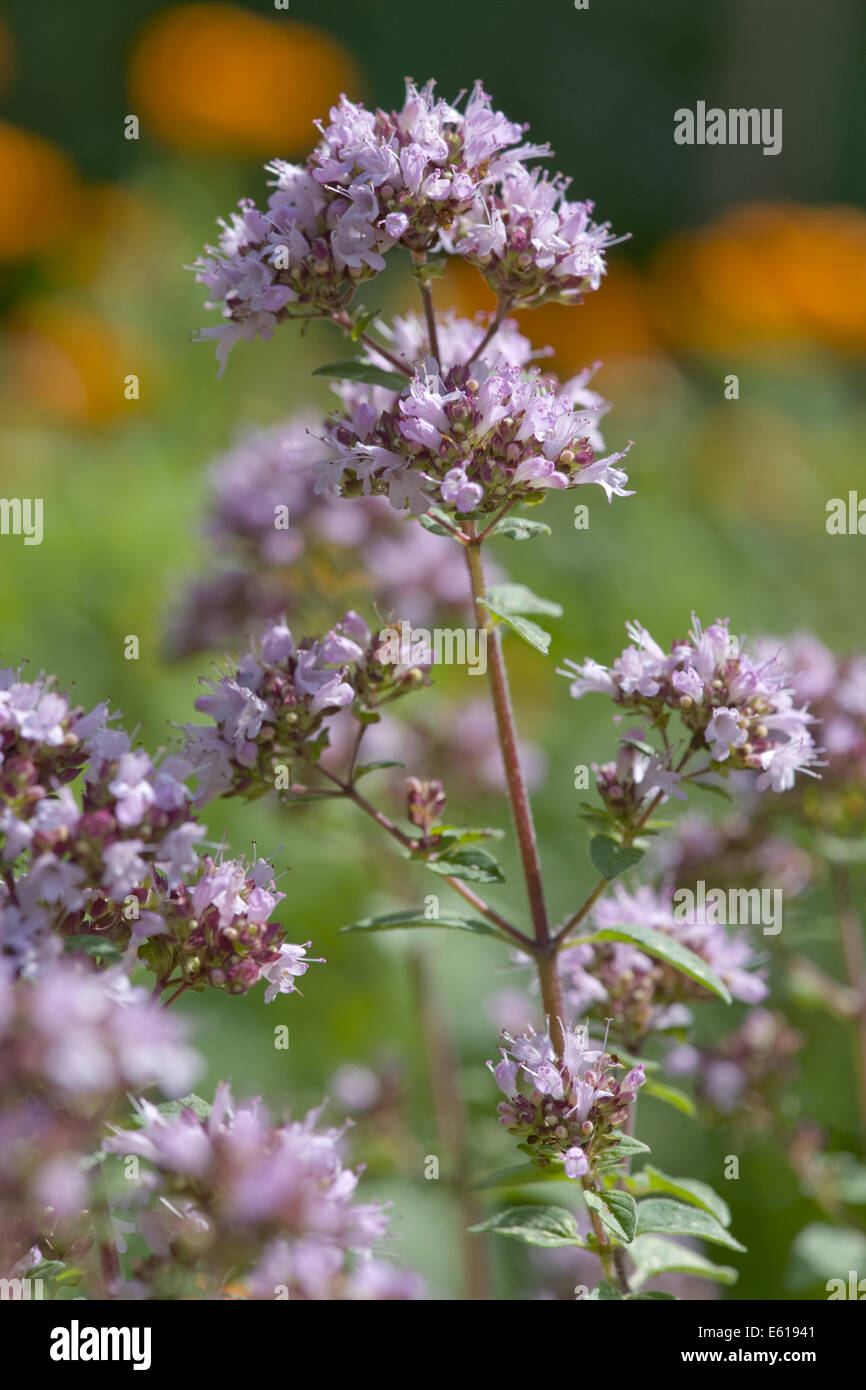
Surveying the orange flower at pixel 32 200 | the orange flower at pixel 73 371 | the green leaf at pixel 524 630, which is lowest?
the green leaf at pixel 524 630

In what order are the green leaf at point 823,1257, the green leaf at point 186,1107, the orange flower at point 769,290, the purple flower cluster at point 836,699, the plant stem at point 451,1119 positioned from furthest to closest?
the orange flower at point 769,290 → the plant stem at point 451,1119 → the purple flower cluster at point 836,699 → the green leaf at point 823,1257 → the green leaf at point 186,1107

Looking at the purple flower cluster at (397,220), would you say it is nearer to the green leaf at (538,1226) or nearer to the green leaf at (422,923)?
the green leaf at (422,923)

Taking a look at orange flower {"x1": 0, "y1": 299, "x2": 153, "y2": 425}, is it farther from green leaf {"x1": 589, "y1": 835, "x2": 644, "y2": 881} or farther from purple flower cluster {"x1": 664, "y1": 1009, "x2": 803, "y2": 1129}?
green leaf {"x1": 589, "y1": 835, "x2": 644, "y2": 881}

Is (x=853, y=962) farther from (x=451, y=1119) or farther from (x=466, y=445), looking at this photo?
(x=466, y=445)

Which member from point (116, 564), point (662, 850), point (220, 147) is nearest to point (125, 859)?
point (662, 850)

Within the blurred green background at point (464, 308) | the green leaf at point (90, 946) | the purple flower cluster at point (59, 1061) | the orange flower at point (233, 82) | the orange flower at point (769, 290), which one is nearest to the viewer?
the purple flower cluster at point (59, 1061)

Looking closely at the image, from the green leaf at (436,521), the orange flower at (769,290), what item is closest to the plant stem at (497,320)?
the green leaf at (436,521)
